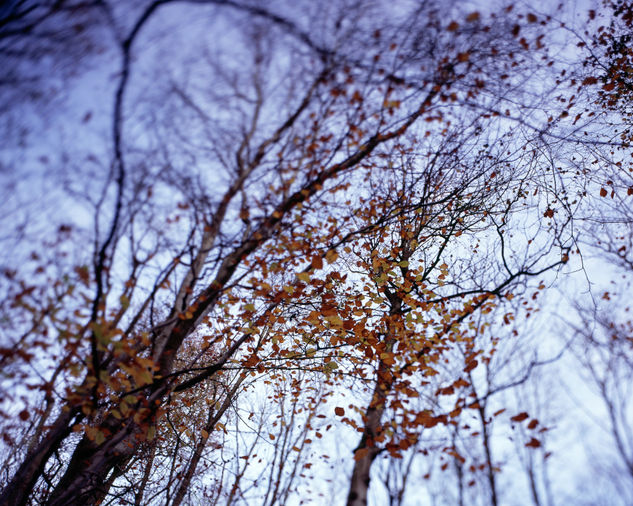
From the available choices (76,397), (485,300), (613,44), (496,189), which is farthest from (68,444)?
(613,44)

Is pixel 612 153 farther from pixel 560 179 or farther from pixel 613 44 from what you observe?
pixel 613 44

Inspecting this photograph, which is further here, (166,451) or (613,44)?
(166,451)

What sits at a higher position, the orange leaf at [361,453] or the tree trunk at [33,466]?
the orange leaf at [361,453]

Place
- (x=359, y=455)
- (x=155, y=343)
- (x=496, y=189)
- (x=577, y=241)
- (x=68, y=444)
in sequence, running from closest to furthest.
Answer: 1. (x=155, y=343)
2. (x=359, y=455)
3. (x=577, y=241)
4. (x=496, y=189)
5. (x=68, y=444)

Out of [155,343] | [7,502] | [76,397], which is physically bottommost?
[7,502]

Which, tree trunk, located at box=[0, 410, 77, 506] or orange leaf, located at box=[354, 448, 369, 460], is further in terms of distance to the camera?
orange leaf, located at box=[354, 448, 369, 460]

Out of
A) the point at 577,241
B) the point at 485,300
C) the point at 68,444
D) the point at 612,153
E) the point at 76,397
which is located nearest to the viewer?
the point at 76,397

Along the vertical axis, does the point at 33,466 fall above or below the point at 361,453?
below

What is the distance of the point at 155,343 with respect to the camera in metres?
4.00

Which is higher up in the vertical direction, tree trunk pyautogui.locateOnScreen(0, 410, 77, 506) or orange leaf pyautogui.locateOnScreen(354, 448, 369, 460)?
orange leaf pyautogui.locateOnScreen(354, 448, 369, 460)

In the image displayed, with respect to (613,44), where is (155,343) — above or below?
below

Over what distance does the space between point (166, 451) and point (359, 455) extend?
8806 millimetres

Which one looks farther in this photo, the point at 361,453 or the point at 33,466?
the point at 361,453

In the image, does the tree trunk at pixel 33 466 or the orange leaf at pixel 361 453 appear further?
the orange leaf at pixel 361 453
